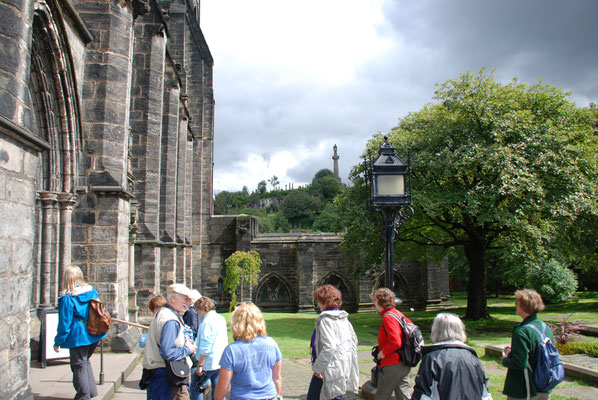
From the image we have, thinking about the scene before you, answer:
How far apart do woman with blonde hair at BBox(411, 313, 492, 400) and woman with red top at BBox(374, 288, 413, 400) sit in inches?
46.1

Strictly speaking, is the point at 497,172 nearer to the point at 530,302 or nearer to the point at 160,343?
the point at 530,302

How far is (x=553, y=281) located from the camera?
22.3m

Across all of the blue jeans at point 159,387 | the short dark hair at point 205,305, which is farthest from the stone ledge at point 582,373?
the blue jeans at point 159,387

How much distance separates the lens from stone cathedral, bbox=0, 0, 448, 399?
12.6ft

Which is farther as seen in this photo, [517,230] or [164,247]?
[164,247]

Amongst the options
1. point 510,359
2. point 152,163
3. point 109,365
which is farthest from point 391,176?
point 152,163

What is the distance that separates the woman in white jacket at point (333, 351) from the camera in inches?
159

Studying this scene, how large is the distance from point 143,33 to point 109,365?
9.86m

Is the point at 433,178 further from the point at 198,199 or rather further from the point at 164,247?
the point at 198,199

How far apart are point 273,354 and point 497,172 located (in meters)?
11.8

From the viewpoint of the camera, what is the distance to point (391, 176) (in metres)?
5.93

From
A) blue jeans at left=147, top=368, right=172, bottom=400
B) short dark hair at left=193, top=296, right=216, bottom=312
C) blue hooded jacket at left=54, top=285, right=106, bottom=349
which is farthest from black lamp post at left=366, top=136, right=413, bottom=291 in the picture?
blue hooded jacket at left=54, top=285, right=106, bottom=349

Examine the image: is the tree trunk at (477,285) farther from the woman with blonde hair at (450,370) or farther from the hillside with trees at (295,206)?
the hillside with trees at (295,206)

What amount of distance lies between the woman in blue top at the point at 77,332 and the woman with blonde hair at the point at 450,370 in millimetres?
3216
